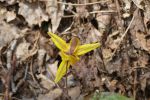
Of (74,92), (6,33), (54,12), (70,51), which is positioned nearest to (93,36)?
(54,12)

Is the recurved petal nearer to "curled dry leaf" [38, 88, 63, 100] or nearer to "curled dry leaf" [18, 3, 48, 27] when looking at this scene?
"curled dry leaf" [38, 88, 63, 100]

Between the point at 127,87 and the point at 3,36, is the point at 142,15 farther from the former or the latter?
the point at 3,36

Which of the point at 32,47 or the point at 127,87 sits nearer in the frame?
the point at 127,87

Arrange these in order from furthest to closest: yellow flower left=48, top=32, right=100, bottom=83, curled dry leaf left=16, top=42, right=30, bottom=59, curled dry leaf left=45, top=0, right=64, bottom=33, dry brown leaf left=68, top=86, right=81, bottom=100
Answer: curled dry leaf left=45, top=0, right=64, bottom=33 → curled dry leaf left=16, top=42, right=30, bottom=59 → dry brown leaf left=68, top=86, right=81, bottom=100 → yellow flower left=48, top=32, right=100, bottom=83

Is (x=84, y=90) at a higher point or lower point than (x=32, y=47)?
lower

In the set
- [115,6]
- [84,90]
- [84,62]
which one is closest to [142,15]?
[115,6]

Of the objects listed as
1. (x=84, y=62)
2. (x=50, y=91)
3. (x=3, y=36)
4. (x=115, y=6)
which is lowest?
(x=50, y=91)

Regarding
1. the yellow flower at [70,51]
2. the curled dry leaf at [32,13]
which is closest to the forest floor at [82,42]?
the curled dry leaf at [32,13]

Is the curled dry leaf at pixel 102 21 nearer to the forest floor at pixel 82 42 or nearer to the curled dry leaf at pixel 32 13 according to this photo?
the forest floor at pixel 82 42

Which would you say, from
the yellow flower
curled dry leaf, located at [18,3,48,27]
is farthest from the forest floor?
the yellow flower
